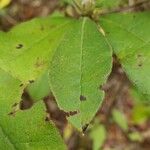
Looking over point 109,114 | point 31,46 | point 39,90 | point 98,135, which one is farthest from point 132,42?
point 109,114

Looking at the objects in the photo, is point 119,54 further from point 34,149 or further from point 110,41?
point 34,149

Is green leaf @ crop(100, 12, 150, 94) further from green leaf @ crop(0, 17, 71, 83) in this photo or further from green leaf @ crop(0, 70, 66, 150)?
green leaf @ crop(0, 70, 66, 150)

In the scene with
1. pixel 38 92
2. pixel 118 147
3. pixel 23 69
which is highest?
pixel 23 69

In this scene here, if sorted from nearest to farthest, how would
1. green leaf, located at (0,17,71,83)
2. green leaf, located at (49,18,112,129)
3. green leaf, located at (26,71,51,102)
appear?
green leaf, located at (49,18,112,129)
green leaf, located at (0,17,71,83)
green leaf, located at (26,71,51,102)

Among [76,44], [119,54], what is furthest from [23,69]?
[119,54]

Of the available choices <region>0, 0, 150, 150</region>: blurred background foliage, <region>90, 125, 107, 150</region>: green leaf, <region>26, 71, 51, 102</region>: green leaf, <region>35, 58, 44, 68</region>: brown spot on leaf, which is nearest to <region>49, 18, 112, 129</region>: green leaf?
<region>35, 58, 44, 68</region>: brown spot on leaf

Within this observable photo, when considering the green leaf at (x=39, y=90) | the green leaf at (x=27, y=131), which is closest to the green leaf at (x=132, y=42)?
the green leaf at (x=27, y=131)
